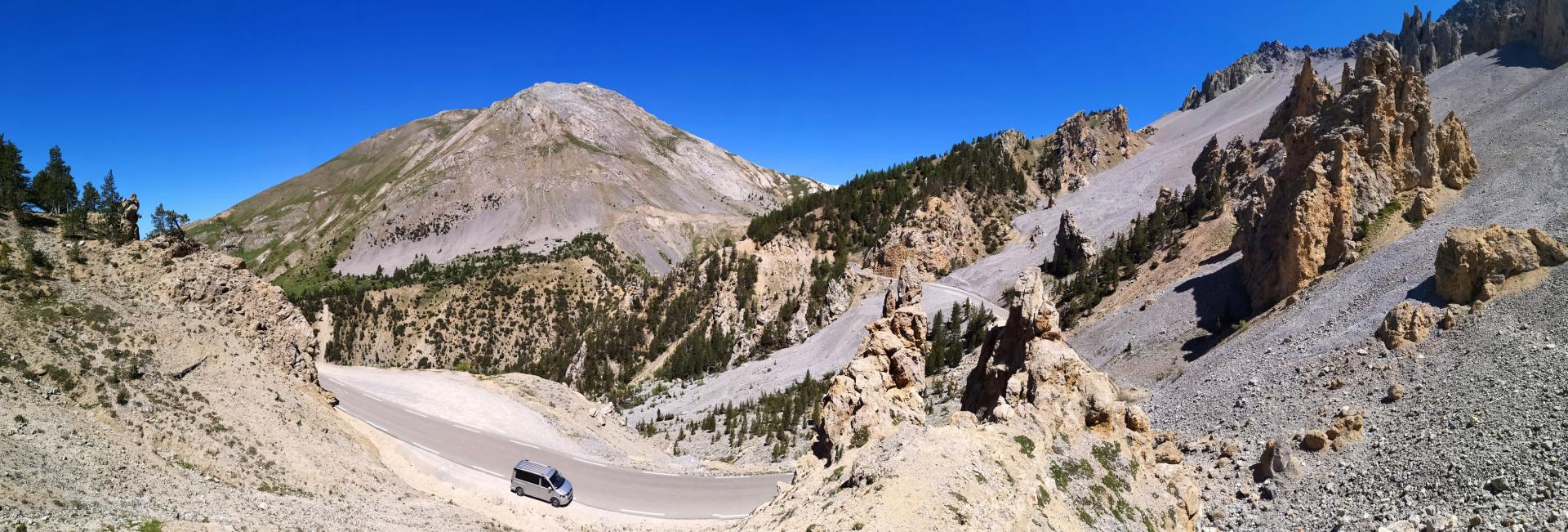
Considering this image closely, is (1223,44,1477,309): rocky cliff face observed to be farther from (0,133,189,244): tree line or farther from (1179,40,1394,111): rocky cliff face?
(1179,40,1394,111): rocky cliff face

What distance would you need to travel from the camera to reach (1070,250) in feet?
193

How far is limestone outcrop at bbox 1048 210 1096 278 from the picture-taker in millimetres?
57062

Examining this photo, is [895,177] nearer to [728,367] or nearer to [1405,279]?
[728,367]

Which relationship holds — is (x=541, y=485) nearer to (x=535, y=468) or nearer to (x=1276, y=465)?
(x=535, y=468)

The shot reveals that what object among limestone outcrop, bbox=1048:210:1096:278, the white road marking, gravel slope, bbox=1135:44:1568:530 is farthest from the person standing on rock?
limestone outcrop, bbox=1048:210:1096:278

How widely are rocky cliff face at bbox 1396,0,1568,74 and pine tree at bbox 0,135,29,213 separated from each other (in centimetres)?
9155

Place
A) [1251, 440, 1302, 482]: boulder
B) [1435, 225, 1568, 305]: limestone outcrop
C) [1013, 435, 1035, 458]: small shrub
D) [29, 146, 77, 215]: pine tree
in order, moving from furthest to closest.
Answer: [29, 146, 77, 215]: pine tree → [1435, 225, 1568, 305]: limestone outcrop → [1251, 440, 1302, 482]: boulder → [1013, 435, 1035, 458]: small shrub

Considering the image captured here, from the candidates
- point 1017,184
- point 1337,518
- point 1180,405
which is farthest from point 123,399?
point 1017,184

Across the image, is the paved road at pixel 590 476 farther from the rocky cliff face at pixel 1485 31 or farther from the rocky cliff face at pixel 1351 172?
the rocky cliff face at pixel 1485 31

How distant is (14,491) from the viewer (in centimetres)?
956

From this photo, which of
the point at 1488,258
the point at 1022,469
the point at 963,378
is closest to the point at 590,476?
the point at 1022,469

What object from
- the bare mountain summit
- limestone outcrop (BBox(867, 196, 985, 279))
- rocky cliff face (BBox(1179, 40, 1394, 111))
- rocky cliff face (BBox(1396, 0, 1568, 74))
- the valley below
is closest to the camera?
the valley below

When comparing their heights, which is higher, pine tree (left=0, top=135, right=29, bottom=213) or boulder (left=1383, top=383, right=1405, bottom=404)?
pine tree (left=0, top=135, right=29, bottom=213)

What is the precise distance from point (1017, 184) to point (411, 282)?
297 feet
